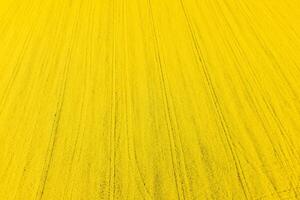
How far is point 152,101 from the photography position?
2680 millimetres

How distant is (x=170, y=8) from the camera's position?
12.5ft

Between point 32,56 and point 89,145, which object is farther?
point 32,56

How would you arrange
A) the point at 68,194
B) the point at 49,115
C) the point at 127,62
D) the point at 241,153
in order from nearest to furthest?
1. the point at 68,194
2. the point at 241,153
3. the point at 49,115
4. the point at 127,62

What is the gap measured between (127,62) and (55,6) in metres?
1.58

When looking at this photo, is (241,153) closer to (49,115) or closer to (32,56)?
(49,115)

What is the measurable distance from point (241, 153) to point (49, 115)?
159 centimetres

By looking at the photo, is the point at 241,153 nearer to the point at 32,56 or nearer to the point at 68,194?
the point at 68,194

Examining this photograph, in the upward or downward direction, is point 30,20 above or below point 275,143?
above

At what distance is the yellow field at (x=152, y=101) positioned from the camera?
2150 mm

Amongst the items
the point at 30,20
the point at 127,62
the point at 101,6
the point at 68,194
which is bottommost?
the point at 68,194

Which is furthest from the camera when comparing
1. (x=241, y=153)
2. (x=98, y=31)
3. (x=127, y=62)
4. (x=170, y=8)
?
(x=170, y=8)

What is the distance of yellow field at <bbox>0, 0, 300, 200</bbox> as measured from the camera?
2.15 meters

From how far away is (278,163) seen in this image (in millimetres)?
2195

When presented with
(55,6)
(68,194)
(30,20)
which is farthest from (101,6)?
(68,194)
